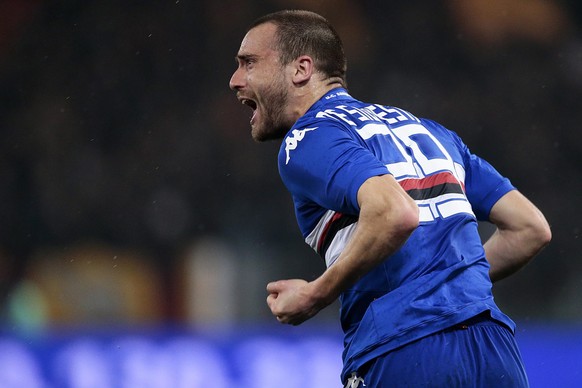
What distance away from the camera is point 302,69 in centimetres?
335

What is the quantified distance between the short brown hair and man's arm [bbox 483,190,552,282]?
72 cm

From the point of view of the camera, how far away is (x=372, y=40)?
1005cm

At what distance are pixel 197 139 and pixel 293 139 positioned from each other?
6.57 metres

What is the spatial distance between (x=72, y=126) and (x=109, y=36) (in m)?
1.23

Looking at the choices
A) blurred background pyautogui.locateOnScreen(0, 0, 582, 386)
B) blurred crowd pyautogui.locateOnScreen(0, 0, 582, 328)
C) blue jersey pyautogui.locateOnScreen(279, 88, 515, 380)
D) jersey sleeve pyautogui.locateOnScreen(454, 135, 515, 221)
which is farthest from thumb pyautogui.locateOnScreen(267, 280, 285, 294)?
blurred crowd pyautogui.locateOnScreen(0, 0, 582, 328)

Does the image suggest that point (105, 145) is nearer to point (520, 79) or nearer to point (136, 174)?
point (136, 174)

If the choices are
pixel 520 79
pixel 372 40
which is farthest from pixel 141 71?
pixel 520 79

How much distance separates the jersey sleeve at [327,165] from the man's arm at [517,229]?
0.76 metres

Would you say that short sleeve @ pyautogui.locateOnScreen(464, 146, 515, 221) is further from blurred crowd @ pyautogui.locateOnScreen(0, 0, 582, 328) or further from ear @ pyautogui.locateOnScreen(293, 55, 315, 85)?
blurred crowd @ pyautogui.locateOnScreen(0, 0, 582, 328)

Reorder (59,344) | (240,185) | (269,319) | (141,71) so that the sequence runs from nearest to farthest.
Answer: (59,344) < (269,319) < (240,185) < (141,71)

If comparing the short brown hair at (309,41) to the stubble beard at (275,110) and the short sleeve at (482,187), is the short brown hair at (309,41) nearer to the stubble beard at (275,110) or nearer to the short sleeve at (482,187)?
the stubble beard at (275,110)

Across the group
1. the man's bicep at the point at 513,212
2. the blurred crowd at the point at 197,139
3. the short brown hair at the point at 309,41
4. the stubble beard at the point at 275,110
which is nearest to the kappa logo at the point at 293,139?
the stubble beard at the point at 275,110

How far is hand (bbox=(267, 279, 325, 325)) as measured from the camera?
2.64 m

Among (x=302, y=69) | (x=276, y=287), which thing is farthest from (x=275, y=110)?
(x=276, y=287)
